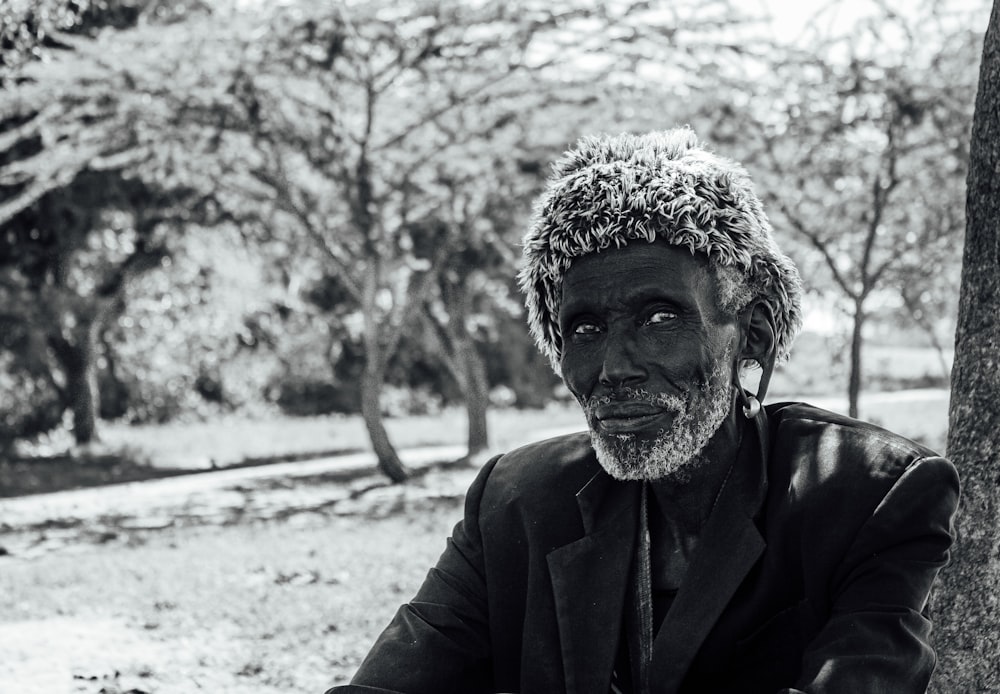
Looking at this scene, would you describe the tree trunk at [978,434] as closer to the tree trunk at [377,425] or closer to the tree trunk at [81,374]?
the tree trunk at [377,425]

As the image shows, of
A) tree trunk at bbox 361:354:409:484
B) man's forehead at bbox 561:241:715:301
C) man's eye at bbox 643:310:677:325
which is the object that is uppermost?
man's forehead at bbox 561:241:715:301

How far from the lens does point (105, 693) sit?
Result: 5324 mm

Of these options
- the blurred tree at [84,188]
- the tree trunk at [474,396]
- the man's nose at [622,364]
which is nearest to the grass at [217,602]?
the tree trunk at [474,396]

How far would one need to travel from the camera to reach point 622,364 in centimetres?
210

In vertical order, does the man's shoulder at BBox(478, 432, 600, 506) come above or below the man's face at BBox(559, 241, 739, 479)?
below

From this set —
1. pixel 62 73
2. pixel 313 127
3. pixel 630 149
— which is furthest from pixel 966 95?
pixel 630 149

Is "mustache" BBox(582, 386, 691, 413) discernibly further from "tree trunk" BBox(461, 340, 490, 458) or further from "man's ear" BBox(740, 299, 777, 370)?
"tree trunk" BBox(461, 340, 490, 458)

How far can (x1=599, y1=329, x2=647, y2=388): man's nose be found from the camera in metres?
2.10

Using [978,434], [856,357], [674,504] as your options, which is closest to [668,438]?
[674,504]

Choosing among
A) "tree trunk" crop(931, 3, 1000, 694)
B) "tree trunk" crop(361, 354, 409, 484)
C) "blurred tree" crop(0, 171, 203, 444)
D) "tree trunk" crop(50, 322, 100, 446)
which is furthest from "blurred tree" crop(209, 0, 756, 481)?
"tree trunk" crop(931, 3, 1000, 694)

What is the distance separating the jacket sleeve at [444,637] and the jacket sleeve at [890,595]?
65 cm

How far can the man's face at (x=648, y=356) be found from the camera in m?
2.12

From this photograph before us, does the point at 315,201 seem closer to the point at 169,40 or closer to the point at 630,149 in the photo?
the point at 169,40

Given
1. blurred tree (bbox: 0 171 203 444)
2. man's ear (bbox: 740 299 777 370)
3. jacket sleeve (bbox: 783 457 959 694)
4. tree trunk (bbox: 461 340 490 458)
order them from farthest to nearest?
blurred tree (bbox: 0 171 203 444)
tree trunk (bbox: 461 340 490 458)
man's ear (bbox: 740 299 777 370)
jacket sleeve (bbox: 783 457 959 694)
